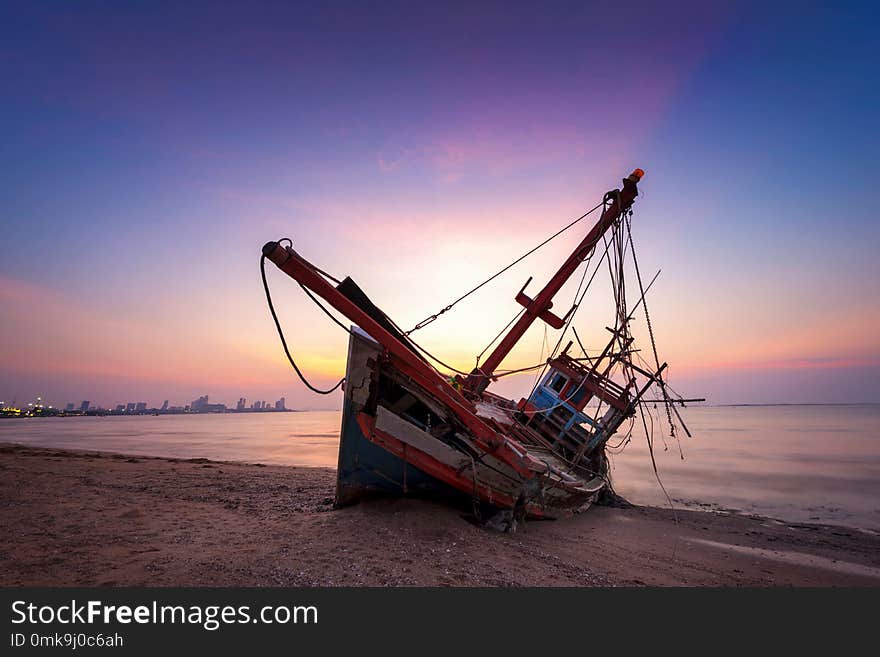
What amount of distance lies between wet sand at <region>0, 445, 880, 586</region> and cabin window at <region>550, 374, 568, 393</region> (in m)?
6.22

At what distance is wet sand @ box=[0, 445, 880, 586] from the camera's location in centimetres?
468

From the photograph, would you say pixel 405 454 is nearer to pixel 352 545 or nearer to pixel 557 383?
pixel 352 545

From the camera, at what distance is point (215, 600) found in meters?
3.86

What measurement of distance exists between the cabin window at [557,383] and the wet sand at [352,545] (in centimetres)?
622

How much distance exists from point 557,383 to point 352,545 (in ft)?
40.4

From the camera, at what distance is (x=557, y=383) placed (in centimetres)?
1622

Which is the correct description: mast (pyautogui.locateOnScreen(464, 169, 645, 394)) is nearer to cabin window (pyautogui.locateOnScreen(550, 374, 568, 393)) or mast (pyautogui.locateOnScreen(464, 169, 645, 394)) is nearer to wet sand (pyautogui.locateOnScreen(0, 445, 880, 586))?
cabin window (pyautogui.locateOnScreen(550, 374, 568, 393))

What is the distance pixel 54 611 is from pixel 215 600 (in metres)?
1.34

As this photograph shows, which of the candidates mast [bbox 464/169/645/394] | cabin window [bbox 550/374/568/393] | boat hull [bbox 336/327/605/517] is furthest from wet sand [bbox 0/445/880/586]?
cabin window [bbox 550/374/568/393]

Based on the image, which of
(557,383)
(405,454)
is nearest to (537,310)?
(557,383)

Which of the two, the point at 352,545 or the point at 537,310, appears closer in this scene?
the point at 352,545

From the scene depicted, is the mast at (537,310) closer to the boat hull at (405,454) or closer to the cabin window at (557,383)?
the cabin window at (557,383)

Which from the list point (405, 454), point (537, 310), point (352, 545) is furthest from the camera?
point (537, 310)

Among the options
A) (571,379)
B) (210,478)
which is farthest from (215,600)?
(571,379)
